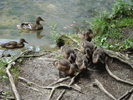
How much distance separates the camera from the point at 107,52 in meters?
8.01

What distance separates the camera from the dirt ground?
20.5 feet

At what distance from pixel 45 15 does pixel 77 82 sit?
10072 millimetres

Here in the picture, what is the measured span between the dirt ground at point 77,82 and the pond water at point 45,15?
332 cm

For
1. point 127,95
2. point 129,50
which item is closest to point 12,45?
point 129,50

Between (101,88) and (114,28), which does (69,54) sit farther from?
(114,28)

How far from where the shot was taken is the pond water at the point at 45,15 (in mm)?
12719

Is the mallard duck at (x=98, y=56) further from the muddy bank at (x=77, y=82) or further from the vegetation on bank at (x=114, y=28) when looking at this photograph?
the vegetation on bank at (x=114, y=28)

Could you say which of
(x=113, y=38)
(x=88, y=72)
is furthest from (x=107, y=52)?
(x=113, y=38)

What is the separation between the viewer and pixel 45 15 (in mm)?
16219

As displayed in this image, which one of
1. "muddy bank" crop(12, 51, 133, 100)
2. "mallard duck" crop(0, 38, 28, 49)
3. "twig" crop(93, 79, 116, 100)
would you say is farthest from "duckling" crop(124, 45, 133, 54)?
"mallard duck" crop(0, 38, 28, 49)

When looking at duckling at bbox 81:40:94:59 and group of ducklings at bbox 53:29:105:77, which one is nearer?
group of ducklings at bbox 53:29:105:77

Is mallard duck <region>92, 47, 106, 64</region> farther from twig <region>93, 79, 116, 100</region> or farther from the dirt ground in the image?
twig <region>93, 79, 116, 100</region>

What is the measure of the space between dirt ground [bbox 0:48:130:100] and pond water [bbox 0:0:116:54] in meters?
3.32

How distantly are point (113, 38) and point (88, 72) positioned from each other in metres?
3.22
